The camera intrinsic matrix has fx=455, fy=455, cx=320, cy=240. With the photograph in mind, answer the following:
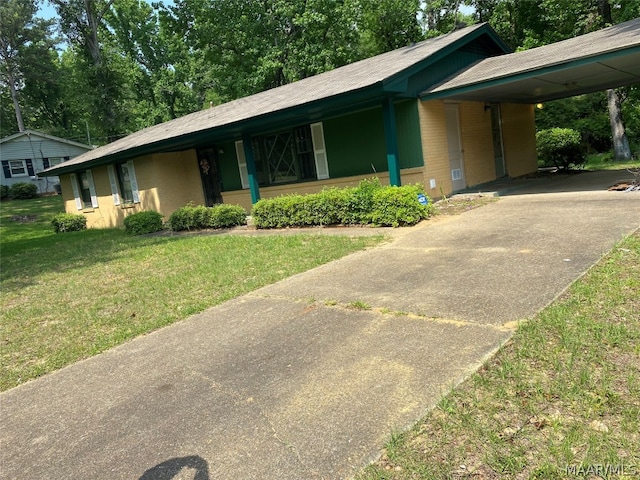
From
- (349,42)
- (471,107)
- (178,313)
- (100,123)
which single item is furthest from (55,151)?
(178,313)

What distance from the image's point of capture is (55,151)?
3619 centimetres

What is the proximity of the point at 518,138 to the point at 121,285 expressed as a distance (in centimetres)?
1347

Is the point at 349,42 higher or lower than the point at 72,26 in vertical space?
lower

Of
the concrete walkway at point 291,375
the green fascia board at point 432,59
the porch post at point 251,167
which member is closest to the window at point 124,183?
the porch post at point 251,167

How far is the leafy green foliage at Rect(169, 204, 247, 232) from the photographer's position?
1305 centimetres

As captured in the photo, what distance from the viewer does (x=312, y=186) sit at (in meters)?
13.9

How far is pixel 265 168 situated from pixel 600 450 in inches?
550

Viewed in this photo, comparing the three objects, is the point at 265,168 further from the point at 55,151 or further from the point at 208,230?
the point at 55,151

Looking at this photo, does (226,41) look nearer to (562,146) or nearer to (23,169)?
(23,169)

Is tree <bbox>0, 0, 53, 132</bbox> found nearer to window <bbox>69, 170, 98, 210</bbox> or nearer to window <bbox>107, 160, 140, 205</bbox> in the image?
window <bbox>69, 170, 98, 210</bbox>

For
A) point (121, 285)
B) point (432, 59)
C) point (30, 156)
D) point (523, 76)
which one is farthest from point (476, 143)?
point (30, 156)

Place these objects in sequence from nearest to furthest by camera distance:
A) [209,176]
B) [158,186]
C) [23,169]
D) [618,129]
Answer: [158,186] → [209,176] → [618,129] → [23,169]

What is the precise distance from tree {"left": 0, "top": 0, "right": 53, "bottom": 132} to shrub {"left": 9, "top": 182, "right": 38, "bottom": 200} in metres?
12.2

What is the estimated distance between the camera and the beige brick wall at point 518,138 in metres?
14.9
